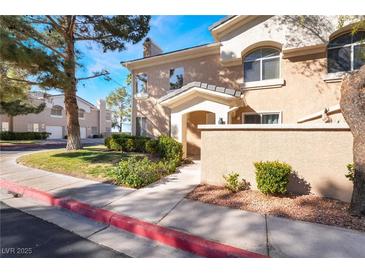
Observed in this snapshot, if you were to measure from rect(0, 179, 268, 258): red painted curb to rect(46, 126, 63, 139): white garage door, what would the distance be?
33.8m

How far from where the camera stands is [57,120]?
35625 mm

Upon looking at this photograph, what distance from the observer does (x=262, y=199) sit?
5.32 metres

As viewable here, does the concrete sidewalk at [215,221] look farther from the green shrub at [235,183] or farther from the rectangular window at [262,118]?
the rectangular window at [262,118]

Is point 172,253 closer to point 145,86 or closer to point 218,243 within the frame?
point 218,243

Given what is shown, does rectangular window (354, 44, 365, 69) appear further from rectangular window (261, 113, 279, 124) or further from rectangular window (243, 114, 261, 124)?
rectangular window (243, 114, 261, 124)

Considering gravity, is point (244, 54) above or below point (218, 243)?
above

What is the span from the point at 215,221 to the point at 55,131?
38.1 metres

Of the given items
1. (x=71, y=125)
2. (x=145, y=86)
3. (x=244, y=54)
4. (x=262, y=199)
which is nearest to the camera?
(x=262, y=199)

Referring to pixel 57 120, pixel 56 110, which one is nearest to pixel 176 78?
pixel 57 120

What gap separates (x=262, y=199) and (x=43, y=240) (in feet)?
15.5

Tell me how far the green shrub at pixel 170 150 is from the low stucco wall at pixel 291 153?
2.93 meters

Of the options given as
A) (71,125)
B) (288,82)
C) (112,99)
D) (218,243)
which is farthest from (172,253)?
(112,99)

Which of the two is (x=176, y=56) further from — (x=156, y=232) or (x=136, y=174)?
(x=156, y=232)

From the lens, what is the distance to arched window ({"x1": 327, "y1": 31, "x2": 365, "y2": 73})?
882cm
